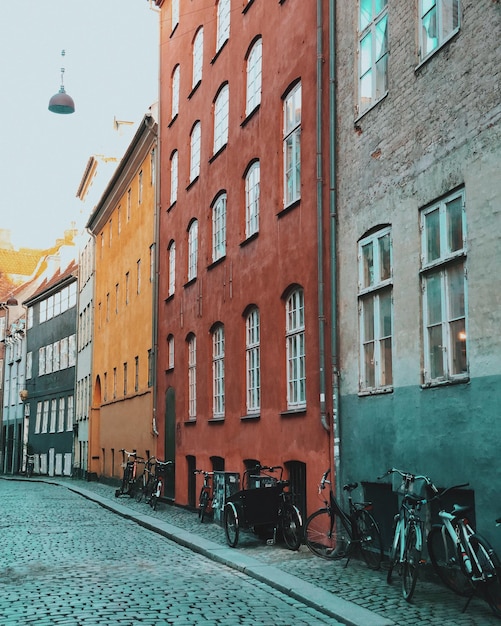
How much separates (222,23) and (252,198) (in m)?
5.49

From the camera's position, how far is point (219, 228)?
20.5m

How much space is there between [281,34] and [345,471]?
27.1ft

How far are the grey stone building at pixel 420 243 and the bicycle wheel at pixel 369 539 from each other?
438 mm

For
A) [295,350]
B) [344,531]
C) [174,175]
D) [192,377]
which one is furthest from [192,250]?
[344,531]

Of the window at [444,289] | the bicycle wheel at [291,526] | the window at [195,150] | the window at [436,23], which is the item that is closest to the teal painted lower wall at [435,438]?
the window at [444,289]

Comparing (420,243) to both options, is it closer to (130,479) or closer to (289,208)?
(289,208)

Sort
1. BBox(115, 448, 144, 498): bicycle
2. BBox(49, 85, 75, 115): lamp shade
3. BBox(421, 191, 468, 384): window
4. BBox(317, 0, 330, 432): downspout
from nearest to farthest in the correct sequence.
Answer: BBox(421, 191, 468, 384): window
BBox(317, 0, 330, 432): downspout
BBox(49, 85, 75, 115): lamp shade
BBox(115, 448, 144, 498): bicycle

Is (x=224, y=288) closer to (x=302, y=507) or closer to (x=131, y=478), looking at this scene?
(x=302, y=507)

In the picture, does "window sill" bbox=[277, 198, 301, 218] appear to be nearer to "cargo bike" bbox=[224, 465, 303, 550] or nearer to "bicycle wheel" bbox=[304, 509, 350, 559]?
"cargo bike" bbox=[224, 465, 303, 550]

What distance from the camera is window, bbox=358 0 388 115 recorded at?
1217 cm

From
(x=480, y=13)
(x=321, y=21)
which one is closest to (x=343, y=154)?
(x=321, y=21)

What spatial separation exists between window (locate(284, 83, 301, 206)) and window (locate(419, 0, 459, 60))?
464cm

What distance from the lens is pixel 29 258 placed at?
73125 mm

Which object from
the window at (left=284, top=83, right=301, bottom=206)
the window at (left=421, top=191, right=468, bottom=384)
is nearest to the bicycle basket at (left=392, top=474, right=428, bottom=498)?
the window at (left=421, top=191, right=468, bottom=384)
